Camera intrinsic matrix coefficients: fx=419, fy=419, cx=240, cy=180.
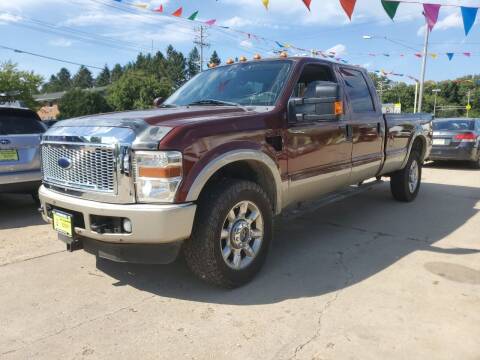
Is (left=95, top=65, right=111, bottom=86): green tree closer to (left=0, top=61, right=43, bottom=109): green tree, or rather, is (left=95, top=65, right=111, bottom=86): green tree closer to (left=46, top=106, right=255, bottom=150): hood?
(left=0, top=61, right=43, bottom=109): green tree

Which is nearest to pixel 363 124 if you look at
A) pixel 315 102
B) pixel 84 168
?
pixel 315 102

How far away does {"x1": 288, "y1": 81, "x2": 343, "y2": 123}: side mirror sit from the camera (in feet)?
12.6

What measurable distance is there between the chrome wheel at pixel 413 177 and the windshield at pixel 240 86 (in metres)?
3.61

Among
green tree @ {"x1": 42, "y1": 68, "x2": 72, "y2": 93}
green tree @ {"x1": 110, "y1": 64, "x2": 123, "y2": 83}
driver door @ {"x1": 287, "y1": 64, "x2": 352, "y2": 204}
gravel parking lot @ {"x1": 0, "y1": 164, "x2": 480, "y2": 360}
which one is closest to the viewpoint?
gravel parking lot @ {"x1": 0, "y1": 164, "x2": 480, "y2": 360}

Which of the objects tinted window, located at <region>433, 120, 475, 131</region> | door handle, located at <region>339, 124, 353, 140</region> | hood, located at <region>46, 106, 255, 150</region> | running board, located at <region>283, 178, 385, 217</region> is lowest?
running board, located at <region>283, 178, 385, 217</region>

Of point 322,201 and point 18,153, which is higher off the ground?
point 18,153

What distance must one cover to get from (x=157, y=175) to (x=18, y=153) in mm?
3675

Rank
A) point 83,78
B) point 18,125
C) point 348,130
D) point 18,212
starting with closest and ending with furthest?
1. point 348,130
2. point 18,125
3. point 18,212
4. point 83,78

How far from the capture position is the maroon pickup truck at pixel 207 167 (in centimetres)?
292

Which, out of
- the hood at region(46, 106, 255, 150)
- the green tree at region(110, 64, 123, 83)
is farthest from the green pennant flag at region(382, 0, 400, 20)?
the green tree at region(110, 64, 123, 83)

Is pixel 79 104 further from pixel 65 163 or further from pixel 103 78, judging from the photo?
pixel 103 78

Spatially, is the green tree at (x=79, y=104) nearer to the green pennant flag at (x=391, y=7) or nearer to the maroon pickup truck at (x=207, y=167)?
the green pennant flag at (x=391, y=7)

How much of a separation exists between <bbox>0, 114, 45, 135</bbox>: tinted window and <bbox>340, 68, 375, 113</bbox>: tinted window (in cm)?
436

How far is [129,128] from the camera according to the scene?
300 cm
